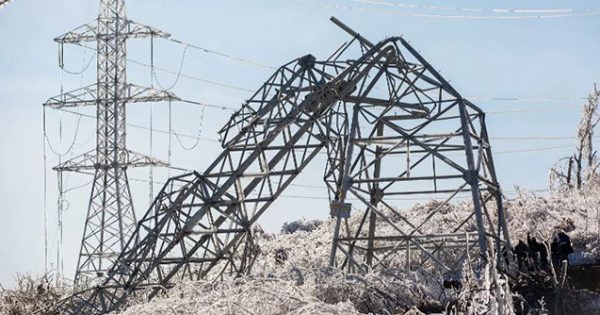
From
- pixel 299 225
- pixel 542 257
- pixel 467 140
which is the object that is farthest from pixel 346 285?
pixel 299 225

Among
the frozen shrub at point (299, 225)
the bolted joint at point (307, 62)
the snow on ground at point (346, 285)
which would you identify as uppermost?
the frozen shrub at point (299, 225)

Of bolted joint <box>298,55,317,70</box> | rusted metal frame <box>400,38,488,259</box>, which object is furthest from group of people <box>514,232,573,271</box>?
bolted joint <box>298,55,317,70</box>

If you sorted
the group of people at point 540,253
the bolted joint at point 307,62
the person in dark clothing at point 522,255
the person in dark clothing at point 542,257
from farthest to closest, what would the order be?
1. the bolted joint at point 307,62
2. the person in dark clothing at point 522,255
3. the group of people at point 540,253
4. the person in dark clothing at point 542,257

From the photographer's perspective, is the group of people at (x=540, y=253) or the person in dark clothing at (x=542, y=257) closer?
the person in dark clothing at (x=542, y=257)

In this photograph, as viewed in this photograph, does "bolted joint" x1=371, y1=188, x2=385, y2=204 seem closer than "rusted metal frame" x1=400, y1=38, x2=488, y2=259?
No

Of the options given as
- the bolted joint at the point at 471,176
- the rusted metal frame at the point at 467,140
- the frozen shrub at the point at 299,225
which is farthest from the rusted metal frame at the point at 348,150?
the frozen shrub at the point at 299,225

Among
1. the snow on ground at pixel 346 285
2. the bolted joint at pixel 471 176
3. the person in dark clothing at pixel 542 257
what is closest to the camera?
the snow on ground at pixel 346 285

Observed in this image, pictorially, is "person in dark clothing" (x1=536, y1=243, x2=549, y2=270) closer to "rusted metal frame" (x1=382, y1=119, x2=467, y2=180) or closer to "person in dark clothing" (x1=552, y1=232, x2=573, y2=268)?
"person in dark clothing" (x1=552, y1=232, x2=573, y2=268)

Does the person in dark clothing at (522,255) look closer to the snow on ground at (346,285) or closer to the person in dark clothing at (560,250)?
the person in dark clothing at (560,250)

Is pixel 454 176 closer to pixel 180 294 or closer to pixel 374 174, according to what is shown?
pixel 374 174

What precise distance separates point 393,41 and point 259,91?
351 centimetres

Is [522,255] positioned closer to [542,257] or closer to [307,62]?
A: [542,257]

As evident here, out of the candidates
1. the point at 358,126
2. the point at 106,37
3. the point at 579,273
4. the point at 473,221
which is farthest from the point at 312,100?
the point at 106,37

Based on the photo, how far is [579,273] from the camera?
2684 cm
